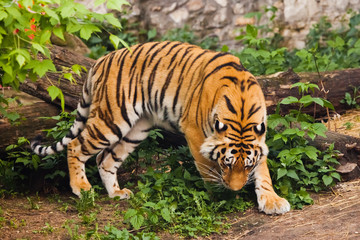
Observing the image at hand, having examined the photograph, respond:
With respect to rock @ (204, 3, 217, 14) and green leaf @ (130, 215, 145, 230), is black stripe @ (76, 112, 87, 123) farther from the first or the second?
rock @ (204, 3, 217, 14)

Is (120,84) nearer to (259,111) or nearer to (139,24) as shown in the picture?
(259,111)

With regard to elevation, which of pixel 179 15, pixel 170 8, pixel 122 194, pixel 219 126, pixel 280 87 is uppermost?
pixel 219 126

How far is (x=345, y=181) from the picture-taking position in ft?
17.2

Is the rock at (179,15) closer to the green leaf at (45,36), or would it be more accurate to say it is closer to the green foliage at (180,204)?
the green foliage at (180,204)

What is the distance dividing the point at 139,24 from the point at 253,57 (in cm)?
383

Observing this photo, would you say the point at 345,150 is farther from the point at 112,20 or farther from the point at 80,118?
the point at 112,20

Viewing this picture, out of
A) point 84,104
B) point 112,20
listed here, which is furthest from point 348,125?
point 112,20

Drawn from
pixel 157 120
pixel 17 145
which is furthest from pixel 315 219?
pixel 17 145

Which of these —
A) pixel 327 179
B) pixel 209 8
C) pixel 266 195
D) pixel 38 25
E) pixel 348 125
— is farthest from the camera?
pixel 209 8

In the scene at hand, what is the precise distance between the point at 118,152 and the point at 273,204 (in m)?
1.77

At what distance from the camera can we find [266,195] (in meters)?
4.78

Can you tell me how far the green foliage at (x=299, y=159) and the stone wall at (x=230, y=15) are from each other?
457cm

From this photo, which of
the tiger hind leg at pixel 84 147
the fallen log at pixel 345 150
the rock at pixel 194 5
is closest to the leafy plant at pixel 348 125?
the fallen log at pixel 345 150

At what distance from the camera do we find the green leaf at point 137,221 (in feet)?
13.9
